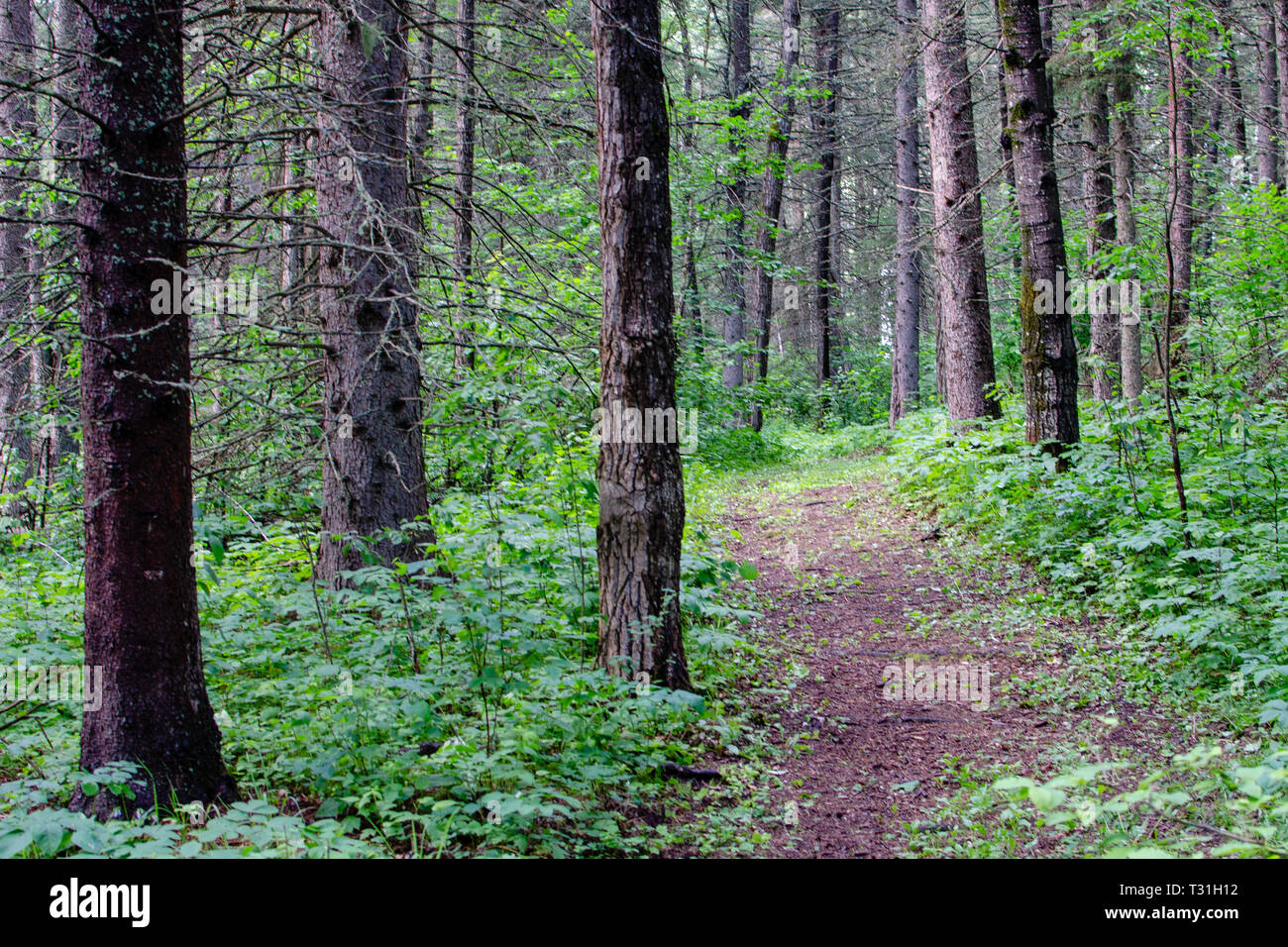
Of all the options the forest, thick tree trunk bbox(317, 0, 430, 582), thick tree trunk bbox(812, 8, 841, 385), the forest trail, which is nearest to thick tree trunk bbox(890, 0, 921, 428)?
thick tree trunk bbox(812, 8, 841, 385)

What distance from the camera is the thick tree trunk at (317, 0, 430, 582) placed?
650 centimetres

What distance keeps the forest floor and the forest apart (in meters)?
0.04

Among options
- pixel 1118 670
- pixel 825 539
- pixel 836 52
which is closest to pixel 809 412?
pixel 836 52

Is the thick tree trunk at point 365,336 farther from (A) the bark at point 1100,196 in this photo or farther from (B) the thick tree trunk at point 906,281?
(B) the thick tree trunk at point 906,281

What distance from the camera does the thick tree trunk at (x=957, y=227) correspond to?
11.9 meters

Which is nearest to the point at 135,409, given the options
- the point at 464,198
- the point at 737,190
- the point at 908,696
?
the point at 464,198

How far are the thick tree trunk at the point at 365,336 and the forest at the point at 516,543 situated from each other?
37mm

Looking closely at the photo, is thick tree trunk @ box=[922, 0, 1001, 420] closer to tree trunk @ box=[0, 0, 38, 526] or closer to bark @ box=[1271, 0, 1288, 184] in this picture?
bark @ box=[1271, 0, 1288, 184]

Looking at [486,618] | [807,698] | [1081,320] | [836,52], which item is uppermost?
[836,52]

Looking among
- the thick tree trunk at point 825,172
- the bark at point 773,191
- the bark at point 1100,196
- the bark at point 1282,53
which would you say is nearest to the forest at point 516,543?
the bark at point 1100,196

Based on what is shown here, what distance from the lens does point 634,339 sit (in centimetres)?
530

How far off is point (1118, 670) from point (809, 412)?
22.7 m
